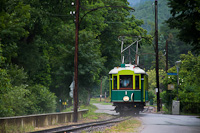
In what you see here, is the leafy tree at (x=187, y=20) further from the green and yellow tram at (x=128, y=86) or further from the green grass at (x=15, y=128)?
the green grass at (x=15, y=128)

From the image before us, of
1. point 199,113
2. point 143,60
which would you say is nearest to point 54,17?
point 199,113

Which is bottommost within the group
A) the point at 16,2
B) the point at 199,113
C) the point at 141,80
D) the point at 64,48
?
the point at 199,113

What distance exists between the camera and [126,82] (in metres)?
26.9

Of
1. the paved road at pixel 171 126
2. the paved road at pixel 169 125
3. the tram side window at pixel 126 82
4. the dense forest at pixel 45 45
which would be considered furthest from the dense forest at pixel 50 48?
the paved road at pixel 171 126

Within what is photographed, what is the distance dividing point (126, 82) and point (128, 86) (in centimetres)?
34

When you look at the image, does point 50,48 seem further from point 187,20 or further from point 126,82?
point 187,20

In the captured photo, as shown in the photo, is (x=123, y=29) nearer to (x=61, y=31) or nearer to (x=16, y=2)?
(x=61, y=31)

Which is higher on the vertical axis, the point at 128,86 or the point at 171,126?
the point at 128,86

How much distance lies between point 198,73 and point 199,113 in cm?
828

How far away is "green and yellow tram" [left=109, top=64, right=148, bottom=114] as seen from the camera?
26609 mm

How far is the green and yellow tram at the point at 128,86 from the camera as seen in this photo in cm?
2661

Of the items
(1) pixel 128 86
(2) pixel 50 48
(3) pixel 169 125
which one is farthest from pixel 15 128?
(2) pixel 50 48

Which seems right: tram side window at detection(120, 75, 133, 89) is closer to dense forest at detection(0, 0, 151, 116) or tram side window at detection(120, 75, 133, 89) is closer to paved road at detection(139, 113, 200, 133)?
paved road at detection(139, 113, 200, 133)

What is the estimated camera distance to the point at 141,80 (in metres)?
26.7
